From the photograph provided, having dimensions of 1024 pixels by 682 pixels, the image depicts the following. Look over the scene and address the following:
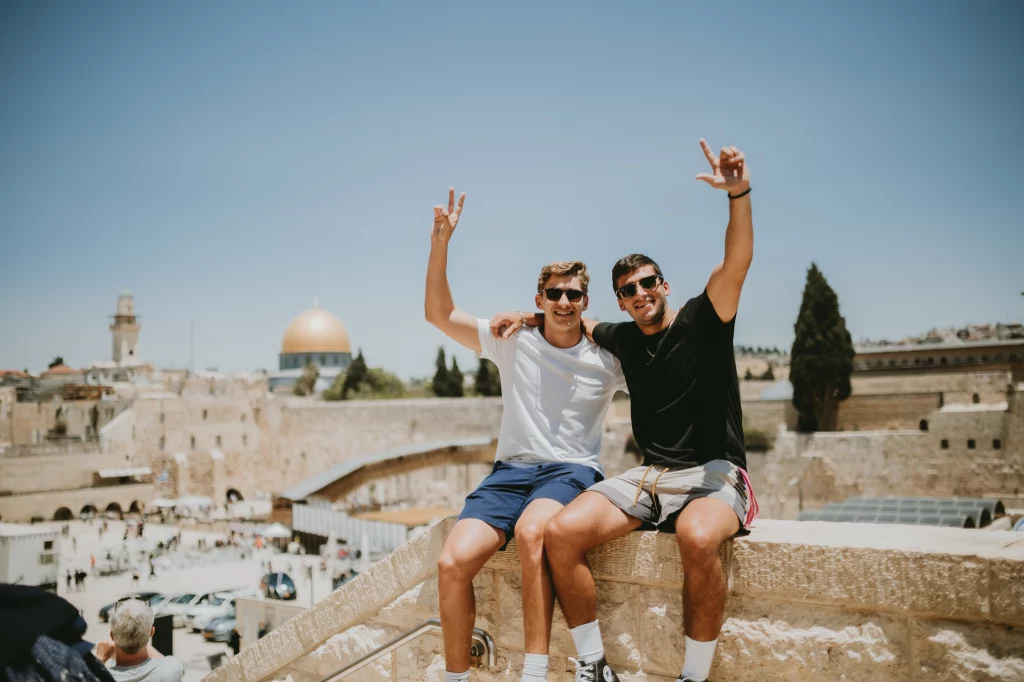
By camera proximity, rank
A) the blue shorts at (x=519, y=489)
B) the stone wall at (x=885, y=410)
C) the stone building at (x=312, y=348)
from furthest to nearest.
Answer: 1. the stone building at (x=312, y=348)
2. the stone wall at (x=885, y=410)
3. the blue shorts at (x=519, y=489)

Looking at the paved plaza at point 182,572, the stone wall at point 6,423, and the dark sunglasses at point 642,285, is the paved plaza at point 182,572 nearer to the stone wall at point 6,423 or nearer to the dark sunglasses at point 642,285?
the dark sunglasses at point 642,285

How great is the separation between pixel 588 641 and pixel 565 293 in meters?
1.26

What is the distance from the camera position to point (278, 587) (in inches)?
546

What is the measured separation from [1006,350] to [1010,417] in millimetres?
12756

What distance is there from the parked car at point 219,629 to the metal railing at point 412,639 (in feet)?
33.6

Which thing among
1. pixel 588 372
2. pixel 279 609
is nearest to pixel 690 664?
pixel 588 372

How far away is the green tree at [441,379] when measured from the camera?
129 ft

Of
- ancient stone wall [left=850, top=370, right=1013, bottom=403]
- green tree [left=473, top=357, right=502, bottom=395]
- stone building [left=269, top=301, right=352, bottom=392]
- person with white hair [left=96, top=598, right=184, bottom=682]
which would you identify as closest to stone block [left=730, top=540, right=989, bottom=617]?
person with white hair [left=96, top=598, right=184, bottom=682]

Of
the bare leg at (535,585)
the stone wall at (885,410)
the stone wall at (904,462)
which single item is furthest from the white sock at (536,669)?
the stone wall at (885,410)

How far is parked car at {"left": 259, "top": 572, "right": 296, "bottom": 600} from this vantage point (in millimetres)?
13742

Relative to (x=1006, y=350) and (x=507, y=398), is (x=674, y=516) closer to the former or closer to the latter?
(x=507, y=398)

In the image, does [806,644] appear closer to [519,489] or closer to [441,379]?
[519,489]

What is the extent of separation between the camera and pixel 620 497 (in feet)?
7.70

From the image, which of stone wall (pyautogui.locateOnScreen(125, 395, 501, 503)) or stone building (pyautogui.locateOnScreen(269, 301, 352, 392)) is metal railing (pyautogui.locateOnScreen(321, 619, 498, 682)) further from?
stone building (pyautogui.locateOnScreen(269, 301, 352, 392))
